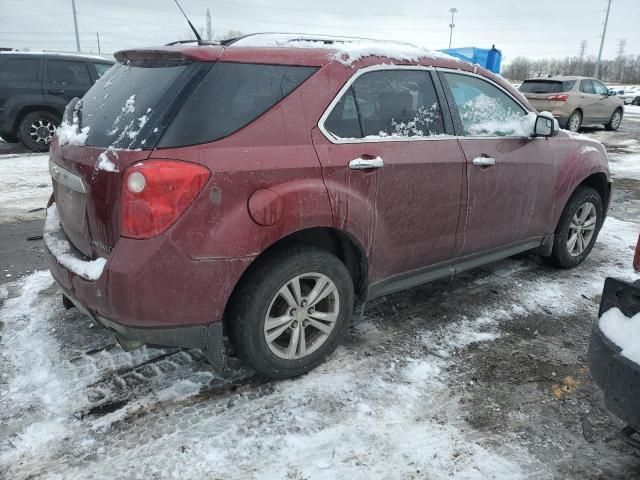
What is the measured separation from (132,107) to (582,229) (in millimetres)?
3884

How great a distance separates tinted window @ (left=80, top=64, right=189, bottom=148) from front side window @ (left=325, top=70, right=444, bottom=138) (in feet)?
2.70

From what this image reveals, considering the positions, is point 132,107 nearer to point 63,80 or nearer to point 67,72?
point 63,80

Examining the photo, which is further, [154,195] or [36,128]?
[36,128]

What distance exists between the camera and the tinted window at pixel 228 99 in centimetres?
233

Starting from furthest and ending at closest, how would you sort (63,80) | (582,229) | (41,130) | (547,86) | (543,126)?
(547,86)
(63,80)
(41,130)
(582,229)
(543,126)

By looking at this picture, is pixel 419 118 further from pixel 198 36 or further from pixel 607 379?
pixel 607 379

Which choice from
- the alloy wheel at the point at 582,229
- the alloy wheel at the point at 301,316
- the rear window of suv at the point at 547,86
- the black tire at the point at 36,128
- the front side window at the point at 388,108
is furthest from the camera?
the rear window of suv at the point at 547,86

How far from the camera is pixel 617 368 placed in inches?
80.8

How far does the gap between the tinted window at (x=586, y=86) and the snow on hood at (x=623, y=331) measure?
14.5 meters

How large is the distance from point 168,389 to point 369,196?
4.86ft

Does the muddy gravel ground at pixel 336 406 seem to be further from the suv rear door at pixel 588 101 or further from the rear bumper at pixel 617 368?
the suv rear door at pixel 588 101

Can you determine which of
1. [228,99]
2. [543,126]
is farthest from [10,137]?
[543,126]

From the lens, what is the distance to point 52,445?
7.59 ft

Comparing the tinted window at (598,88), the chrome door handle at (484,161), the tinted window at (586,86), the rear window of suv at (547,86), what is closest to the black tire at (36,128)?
the chrome door handle at (484,161)
